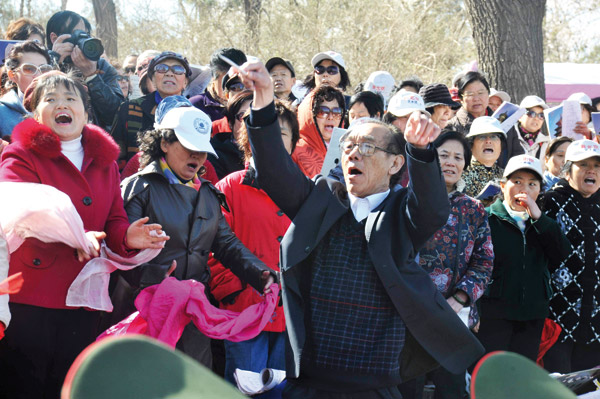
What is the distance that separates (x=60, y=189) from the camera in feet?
12.0

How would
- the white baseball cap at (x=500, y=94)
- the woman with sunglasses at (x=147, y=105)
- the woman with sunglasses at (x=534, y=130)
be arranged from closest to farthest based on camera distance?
the woman with sunglasses at (x=147, y=105), the woman with sunglasses at (x=534, y=130), the white baseball cap at (x=500, y=94)

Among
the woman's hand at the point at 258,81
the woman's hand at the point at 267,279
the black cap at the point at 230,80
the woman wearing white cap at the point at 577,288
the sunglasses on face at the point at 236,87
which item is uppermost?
the woman's hand at the point at 258,81

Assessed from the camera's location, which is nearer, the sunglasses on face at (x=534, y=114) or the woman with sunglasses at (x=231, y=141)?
the woman with sunglasses at (x=231, y=141)

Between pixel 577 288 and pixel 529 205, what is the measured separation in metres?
0.85

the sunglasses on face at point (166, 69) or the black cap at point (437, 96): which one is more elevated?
the sunglasses on face at point (166, 69)

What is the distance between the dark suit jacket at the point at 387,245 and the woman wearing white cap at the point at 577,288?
246 centimetres

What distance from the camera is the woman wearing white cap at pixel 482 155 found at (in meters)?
5.69

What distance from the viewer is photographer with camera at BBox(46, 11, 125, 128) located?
560cm

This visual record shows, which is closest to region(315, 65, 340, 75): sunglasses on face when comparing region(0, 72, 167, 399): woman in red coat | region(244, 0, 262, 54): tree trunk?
region(0, 72, 167, 399): woman in red coat

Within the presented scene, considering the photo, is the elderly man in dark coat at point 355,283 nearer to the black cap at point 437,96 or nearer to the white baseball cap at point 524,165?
the white baseball cap at point 524,165

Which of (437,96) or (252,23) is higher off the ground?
(252,23)

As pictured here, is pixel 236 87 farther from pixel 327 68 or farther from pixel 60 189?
pixel 60 189

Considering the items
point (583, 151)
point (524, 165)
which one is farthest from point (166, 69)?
point (583, 151)

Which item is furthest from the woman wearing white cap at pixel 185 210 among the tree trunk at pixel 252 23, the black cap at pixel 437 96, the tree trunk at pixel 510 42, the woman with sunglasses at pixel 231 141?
the tree trunk at pixel 252 23
